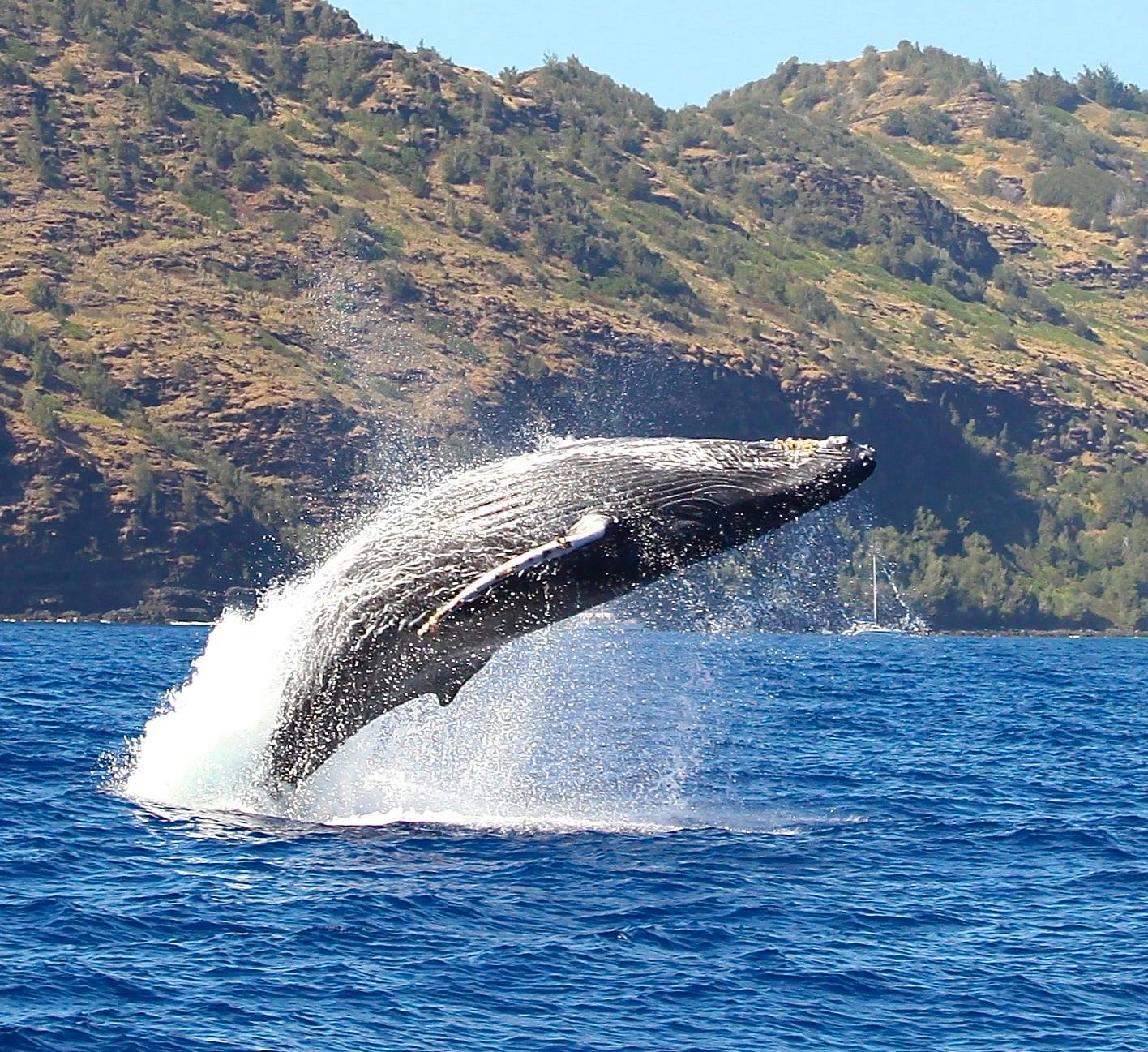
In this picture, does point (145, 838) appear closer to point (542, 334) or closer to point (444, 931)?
point (444, 931)

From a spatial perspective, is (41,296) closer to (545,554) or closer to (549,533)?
(549,533)

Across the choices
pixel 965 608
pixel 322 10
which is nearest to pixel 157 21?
pixel 322 10

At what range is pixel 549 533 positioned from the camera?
2038 cm

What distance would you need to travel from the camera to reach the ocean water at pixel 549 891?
16.4 metres

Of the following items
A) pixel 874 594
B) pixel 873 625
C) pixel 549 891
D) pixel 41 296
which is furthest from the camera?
pixel 873 625

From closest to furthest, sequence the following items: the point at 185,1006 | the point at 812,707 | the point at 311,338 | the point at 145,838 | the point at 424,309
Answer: the point at 185,1006 < the point at 145,838 < the point at 812,707 < the point at 311,338 < the point at 424,309

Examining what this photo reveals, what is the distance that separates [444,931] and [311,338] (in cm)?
10927

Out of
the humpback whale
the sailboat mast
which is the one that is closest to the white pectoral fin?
the humpback whale

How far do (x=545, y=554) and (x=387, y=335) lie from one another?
111m

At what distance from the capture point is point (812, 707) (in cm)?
4969

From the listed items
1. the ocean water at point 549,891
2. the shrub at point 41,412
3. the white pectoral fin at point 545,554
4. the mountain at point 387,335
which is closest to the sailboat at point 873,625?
the mountain at point 387,335

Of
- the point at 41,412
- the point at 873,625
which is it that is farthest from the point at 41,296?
the point at 873,625

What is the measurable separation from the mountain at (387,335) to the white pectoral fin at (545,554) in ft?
280

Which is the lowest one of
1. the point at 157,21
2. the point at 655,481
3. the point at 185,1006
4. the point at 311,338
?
the point at 185,1006
